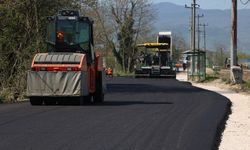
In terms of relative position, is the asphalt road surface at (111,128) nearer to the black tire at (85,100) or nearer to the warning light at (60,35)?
the black tire at (85,100)

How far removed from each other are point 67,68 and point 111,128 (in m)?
8.38

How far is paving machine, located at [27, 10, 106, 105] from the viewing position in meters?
24.3

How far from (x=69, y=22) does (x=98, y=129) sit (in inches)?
421

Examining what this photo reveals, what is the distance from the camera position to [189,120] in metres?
19.0

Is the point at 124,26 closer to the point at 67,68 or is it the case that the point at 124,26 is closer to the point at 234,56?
the point at 234,56

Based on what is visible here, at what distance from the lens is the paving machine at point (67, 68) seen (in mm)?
24297

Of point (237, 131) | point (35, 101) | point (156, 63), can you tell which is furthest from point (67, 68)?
point (156, 63)

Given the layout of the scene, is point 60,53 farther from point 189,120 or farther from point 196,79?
point 196,79

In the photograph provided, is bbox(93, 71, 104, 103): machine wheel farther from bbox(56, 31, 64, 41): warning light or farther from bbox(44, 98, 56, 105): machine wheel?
bbox(56, 31, 64, 41): warning light

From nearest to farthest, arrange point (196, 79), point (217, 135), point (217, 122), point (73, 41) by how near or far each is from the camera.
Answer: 1. point (217, 135)
2. point (217, 122)
3. point (73, 41)
4. point (196, 79)

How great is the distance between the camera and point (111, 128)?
641 inches

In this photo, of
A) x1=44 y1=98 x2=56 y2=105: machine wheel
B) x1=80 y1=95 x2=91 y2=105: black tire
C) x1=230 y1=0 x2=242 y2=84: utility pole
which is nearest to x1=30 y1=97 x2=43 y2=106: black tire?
x1=44 y1=98 x2=56 y2=105: machine wheel

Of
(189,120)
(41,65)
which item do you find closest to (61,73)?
(41,65)

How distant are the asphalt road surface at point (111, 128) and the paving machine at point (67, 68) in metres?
1.39
